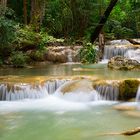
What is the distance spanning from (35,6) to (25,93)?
11568mm

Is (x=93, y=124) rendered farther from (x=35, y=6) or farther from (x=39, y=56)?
(x=35, y=6)

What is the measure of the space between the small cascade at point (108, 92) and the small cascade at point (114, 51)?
29.6 ft

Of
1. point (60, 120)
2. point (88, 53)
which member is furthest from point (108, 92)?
point (88, 53)

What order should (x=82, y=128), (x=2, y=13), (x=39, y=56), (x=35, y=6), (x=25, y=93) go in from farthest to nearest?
(x=35, y=6) < (x=39, y=56) < (x=2, y=13) < (x=25, y=93) < (x=82, y=128)

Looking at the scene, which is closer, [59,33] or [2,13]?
[2,13]

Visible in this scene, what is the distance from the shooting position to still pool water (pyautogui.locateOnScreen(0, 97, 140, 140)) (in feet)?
25.5

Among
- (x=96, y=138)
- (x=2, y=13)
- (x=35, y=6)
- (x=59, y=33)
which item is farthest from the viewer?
(x=59, y=33)

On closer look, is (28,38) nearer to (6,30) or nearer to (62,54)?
(62,54)

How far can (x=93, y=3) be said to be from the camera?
2550 centimetres

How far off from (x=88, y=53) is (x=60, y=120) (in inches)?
384

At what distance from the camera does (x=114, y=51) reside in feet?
66.8

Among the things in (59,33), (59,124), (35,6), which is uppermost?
(35,6)

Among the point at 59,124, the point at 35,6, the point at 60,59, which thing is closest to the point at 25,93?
the point at 59,124

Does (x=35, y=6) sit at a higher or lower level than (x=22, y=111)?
higher
